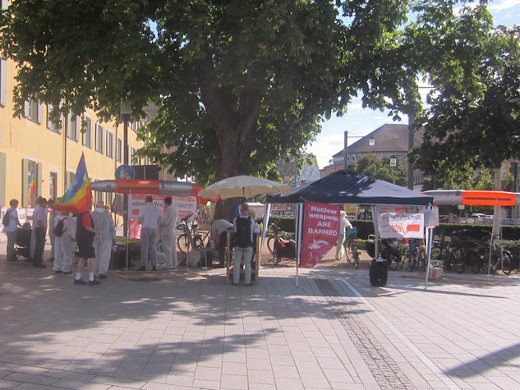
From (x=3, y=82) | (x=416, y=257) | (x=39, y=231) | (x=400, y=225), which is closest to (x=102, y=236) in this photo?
(x=39, y=231)

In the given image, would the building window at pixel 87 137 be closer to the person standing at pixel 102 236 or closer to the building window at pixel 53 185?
the building window at pixel 53 185

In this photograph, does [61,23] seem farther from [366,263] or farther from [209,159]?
[366,263]

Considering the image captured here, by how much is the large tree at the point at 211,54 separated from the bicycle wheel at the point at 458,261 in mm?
5236

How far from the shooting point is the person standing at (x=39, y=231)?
41.9 feet

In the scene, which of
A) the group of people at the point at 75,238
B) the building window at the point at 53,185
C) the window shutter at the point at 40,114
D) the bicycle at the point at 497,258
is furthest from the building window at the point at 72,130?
the bicycle at the point at 497,258

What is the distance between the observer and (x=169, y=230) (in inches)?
509

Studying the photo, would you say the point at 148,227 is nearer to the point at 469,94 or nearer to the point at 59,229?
the point at 59,229

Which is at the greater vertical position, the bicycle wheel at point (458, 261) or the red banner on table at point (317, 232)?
the red banner on table at point (317, 232)

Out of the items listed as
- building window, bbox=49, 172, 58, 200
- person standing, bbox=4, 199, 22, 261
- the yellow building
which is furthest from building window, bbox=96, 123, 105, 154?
person standing, bbox=4, 199, 22, 261

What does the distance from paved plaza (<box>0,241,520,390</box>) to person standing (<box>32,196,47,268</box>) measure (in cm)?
133

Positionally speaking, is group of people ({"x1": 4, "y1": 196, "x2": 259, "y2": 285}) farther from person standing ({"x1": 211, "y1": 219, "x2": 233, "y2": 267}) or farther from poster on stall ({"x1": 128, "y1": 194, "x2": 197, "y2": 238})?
poster on stall ({"x1": 128, "y1": 194, "x2": 197, "y2": 238})

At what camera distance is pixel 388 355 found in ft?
20.0

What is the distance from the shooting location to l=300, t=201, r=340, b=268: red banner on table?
1114 centimetres

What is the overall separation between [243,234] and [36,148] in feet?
50.5
